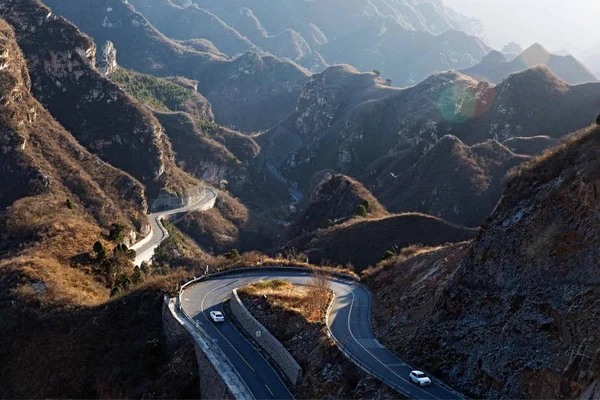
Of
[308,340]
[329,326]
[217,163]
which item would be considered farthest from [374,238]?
[217,163]

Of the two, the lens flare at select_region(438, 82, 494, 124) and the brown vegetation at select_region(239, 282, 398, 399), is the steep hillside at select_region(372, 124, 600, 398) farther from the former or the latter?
the lens flare at select_region(438, 82, 494, 124)

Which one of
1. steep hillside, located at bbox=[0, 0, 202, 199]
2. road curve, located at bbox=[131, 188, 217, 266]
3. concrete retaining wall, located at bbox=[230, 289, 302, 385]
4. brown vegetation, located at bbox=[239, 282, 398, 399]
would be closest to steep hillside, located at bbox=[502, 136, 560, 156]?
road curve, located at bbox=[131, 188, 217, 266]

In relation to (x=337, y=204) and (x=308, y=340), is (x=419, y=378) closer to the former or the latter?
(x=308, y=340)

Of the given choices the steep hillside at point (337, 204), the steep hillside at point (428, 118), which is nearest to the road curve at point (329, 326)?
the steep hillside at point (337, 204)

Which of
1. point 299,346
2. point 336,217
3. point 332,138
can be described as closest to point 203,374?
point 299,346

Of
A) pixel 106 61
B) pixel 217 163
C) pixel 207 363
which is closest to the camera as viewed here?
pixel 207 363

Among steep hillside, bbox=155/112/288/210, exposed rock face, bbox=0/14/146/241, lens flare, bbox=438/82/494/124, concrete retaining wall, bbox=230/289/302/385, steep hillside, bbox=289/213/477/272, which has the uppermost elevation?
lens flare, bbox=438/82/494/124

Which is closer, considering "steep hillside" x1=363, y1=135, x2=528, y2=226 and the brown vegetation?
the brown vegetation
